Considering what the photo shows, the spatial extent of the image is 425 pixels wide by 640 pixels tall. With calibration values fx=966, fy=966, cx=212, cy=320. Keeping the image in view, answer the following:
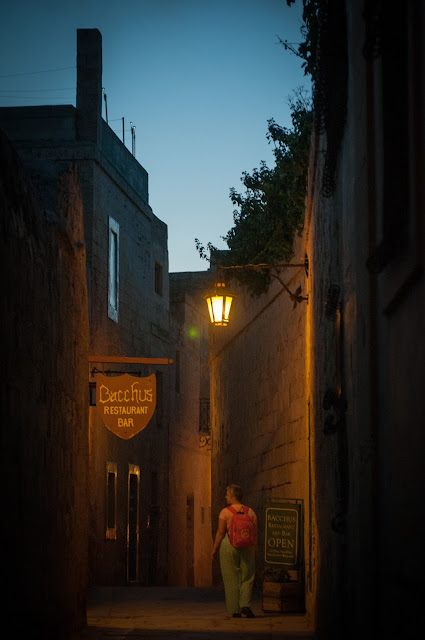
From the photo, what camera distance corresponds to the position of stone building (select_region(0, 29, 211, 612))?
16.8 meters

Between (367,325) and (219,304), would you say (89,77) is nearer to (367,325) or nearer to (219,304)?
(219,304)

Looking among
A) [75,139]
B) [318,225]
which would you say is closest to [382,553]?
[318,225]

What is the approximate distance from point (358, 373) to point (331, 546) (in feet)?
8.05

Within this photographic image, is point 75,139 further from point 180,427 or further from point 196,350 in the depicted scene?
point 196,350

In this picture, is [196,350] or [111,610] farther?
[196,350]

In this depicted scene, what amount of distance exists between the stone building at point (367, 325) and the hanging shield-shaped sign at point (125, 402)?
3080 millimetres

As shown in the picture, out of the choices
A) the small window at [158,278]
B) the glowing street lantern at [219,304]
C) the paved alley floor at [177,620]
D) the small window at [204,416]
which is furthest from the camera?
the small window at [204,416]

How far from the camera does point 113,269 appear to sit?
18.6 meters

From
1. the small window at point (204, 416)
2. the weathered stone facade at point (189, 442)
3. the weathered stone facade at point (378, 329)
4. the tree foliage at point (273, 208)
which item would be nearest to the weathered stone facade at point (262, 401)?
the tree foliage at point (273, 208)

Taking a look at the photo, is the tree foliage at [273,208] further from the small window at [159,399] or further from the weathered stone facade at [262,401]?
the small window at [159,399]

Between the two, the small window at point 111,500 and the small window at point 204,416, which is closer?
the small window at point 111,500

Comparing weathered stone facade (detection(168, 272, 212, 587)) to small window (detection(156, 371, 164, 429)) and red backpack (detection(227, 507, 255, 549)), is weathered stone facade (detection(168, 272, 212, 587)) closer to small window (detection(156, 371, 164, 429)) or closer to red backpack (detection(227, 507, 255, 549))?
small window (detection(156, 371, 164, 429))

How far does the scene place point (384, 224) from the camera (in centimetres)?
390

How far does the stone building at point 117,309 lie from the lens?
55.3 ft
